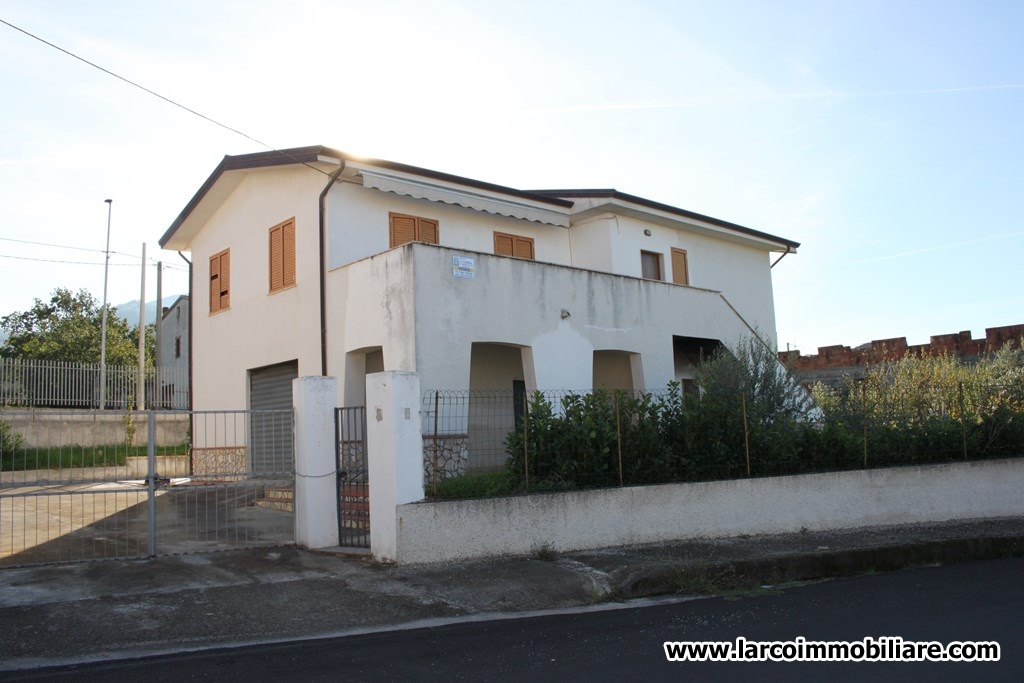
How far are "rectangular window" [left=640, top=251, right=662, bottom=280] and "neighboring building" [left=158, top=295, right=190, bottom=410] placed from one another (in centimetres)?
1256

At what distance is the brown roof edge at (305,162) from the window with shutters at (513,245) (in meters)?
1.02

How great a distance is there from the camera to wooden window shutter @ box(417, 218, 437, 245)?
17047mm

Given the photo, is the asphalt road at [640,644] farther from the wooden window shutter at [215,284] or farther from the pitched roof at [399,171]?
the wooden window shutter at [215,284]

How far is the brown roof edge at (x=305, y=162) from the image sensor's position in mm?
15211

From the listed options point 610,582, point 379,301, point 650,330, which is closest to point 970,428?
point 650,330

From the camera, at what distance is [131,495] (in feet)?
52.3

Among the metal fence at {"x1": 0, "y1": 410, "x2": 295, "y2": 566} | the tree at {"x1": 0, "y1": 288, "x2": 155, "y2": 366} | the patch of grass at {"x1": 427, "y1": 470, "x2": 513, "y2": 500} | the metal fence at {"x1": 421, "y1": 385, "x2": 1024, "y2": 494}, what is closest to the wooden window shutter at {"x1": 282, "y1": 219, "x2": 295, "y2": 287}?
the metal fence at {"x1": 0, "y1": 410, "x2": 295, "y2": 566}

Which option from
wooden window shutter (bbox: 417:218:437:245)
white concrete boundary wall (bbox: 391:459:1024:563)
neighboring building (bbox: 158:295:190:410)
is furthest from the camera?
neighboring building (bbox: 158:295:190:410)

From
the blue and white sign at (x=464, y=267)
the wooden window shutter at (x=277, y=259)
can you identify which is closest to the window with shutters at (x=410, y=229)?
the blue and white sign at (x=464, y=267)

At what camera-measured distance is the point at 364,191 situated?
1627 centimetres

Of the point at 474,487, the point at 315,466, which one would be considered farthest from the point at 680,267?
the point at 315,466

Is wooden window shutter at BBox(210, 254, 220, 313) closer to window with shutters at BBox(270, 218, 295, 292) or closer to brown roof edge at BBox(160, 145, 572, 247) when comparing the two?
brown roof edge at BBox(160, 145, 572, 247)

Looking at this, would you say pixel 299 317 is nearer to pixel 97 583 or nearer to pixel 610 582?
pixel 97 583

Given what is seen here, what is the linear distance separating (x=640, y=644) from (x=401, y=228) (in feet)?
38.1
